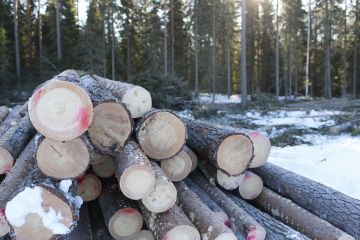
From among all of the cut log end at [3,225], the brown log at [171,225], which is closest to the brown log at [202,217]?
the brown log at [171,225]

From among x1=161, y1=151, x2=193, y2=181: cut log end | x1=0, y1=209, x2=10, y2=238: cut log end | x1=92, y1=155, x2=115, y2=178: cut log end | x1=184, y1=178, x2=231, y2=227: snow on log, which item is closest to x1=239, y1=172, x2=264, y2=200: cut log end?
x1=184, y1=178, x2=231, y2=227: snow on log

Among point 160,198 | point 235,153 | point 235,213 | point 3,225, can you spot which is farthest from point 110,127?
point 235,213

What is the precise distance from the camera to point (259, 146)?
482 cm

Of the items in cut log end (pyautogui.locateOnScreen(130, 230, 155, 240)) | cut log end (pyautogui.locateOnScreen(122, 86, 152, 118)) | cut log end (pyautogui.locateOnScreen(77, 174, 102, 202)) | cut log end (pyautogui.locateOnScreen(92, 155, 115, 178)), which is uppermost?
cut log end (pyautogui.locateOnScreen(122, 86, 152, 118))

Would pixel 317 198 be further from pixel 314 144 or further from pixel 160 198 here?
pixel 314 144

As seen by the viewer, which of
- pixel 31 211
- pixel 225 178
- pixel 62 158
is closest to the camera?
pixel 31 211

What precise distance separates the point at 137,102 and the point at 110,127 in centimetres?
72

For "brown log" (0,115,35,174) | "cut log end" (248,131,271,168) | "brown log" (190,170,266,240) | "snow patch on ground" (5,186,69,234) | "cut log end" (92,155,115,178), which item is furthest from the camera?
"cut log end" (248,131,271,168)

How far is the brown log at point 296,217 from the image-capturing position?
385 cm

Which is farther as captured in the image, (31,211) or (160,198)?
(160,198)

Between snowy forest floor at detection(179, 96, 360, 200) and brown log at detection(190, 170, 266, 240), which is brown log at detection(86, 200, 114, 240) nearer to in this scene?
brown log at detection(190, 170, 266, 240)

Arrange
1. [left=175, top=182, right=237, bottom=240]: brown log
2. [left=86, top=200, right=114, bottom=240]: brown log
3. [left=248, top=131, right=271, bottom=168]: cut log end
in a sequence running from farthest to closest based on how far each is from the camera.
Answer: [left=248, top=131, right=271, bottom=168]: cut log end, [left=86, top=200, right=114, bottom=240]: brown log, [left=175, top=182, right=237, bottom=240]: brown log

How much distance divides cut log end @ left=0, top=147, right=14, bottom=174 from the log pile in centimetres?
1

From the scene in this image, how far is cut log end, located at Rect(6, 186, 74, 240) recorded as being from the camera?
3.08m
